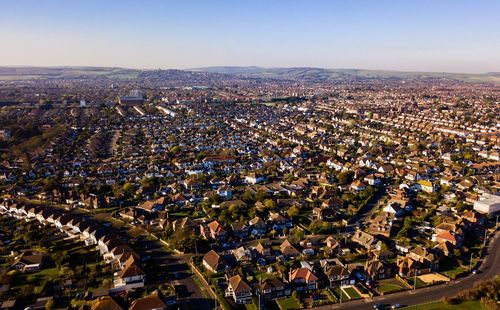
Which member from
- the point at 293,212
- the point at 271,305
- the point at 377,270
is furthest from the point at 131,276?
the point at 293,212

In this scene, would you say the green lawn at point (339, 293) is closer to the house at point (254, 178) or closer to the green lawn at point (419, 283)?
the green lawn at point (419, 283)

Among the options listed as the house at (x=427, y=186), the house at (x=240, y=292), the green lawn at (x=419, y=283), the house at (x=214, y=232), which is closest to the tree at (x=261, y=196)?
the house at (x=214, y=232)

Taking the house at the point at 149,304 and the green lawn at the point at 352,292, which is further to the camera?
the green lawn at the point at 352,292

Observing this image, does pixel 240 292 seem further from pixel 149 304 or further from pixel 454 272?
pixel 454 272

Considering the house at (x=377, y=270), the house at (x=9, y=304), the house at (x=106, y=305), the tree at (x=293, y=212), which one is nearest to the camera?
the house at (x=106, y=305)

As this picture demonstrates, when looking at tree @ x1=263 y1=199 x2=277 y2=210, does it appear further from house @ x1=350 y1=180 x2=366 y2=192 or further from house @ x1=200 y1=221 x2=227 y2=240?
house @ x1=350 y1=180 x2=366 y2=192

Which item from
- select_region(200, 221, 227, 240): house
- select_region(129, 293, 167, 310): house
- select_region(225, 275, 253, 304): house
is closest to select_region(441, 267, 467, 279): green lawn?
select_region(225, 275, 253, 304): house

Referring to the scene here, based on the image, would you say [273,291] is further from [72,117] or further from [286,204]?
[72,117]
